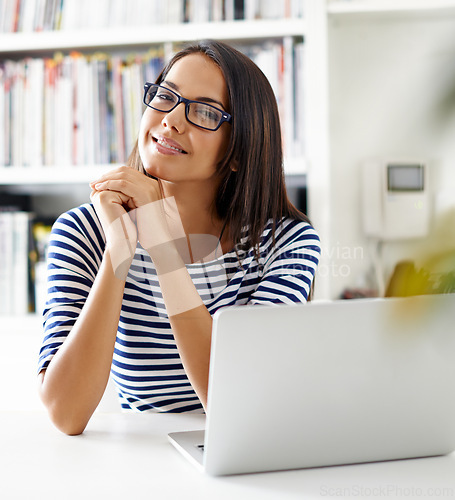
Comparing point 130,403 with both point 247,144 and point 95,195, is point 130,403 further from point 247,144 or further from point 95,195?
point 247,144

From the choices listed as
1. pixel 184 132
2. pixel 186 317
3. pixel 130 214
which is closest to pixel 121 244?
pixel 130 214

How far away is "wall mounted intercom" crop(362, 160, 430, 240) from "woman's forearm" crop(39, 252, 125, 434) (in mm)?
1171

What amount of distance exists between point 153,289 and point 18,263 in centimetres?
86

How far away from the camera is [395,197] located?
6.35 ft

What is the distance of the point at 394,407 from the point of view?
681 millimetres

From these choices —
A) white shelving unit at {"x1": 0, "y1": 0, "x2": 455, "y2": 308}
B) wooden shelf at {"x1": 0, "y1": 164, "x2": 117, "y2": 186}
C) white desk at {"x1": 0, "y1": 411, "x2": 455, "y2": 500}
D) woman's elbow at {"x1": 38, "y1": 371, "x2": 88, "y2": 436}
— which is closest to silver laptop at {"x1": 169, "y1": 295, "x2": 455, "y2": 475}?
white desk at {"x1": 0, "y1": 411, "x2": 455, "y2": 500}

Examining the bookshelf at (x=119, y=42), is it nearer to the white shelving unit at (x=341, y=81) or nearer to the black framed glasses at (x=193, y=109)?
the white shelving unit at (x=341, y=81)

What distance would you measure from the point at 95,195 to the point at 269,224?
17.5 inches

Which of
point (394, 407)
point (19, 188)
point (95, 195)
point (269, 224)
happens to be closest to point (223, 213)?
point (269, 224)

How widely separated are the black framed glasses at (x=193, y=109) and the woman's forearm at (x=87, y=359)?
41 cm

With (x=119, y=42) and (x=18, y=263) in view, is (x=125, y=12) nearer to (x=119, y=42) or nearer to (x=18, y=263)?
(x=119, y=42)

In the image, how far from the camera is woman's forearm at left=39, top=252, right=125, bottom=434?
2.91ft

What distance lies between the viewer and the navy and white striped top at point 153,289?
1.15m

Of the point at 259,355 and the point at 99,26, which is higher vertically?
the point at 99,26
